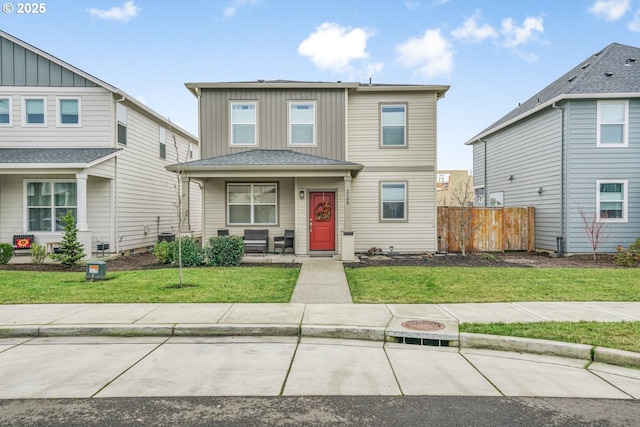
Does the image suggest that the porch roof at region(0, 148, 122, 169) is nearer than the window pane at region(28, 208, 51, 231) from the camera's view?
Yes

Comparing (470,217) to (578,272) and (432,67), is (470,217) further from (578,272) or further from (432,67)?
(432,67)

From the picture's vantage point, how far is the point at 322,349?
5383mm

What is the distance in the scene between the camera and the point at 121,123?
1584 cm

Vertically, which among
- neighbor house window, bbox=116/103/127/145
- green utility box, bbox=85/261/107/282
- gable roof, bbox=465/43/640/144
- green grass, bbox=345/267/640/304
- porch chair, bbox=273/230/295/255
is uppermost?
gable roof, bbox=465/43/640/144

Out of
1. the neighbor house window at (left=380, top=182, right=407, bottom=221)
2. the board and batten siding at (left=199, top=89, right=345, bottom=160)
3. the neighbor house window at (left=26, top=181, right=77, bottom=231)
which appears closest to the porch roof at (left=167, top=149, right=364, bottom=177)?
the board and batten siding at (left=199, top=89, right=345, bottom=160)

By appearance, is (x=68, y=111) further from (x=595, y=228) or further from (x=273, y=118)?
(x=595, y=228)

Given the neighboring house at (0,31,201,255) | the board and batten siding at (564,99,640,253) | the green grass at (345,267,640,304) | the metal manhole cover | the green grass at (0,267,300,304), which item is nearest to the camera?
the metal manhole cover

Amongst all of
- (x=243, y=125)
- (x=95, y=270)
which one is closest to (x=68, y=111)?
(x=243, y=125)

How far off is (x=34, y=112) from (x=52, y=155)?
224 centimetres

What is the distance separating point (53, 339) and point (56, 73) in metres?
12.9

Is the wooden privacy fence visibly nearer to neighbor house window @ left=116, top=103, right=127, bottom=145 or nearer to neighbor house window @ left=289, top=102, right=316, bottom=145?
neighbor house window @ left=289, top=102, right=316, bottom=145

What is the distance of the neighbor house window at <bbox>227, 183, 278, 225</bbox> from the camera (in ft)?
50.7

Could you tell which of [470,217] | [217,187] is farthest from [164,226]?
[470,217]

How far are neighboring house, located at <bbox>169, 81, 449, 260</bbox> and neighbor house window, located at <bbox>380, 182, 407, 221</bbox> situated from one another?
4cm
